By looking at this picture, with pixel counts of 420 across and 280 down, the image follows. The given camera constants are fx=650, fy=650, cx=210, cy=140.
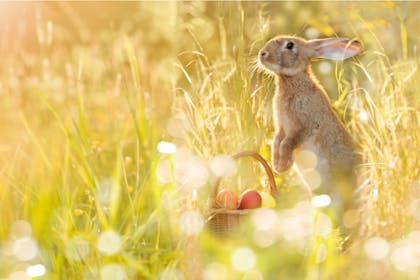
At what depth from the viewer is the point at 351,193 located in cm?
396

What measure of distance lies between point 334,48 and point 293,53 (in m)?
0.28

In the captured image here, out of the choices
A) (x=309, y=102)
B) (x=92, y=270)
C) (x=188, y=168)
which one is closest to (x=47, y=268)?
(x=92, y=270)

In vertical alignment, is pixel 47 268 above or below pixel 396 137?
below

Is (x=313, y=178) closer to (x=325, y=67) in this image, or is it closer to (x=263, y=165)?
(x=263, y=165)

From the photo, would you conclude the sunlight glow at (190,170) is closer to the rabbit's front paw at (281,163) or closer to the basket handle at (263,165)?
the basket handle at (263,165)

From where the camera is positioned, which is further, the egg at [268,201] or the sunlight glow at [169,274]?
the egg at [268,201]

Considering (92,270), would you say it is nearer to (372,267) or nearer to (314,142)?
(372,267)

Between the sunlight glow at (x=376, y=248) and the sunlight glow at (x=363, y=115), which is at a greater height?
the sunlight glow at (x=363, y=115)

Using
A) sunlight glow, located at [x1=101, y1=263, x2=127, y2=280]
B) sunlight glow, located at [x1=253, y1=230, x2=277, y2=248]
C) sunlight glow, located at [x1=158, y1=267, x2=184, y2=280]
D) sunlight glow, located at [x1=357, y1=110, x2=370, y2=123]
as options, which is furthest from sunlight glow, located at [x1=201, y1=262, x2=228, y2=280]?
sunlight glow, located at [x1=357, y1=110, x2=370, y2=123]

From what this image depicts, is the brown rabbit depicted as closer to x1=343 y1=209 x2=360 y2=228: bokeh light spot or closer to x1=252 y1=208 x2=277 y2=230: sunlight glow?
x1=343 y1=209 x2=360 y2=228: bokeh light spot

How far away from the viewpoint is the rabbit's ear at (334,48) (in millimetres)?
3947

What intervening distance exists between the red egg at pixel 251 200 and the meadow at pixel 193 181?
15cm

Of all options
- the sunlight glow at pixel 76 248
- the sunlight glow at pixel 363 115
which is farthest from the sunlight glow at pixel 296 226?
the sunlight glow at pixel 76 248

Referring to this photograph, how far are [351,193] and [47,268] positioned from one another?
76.9 inches
